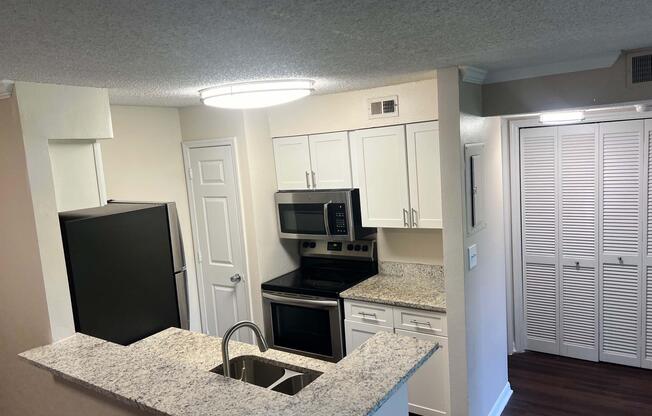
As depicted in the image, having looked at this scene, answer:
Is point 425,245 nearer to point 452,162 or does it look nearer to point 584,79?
point 452,162

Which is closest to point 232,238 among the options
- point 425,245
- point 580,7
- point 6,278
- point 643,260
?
point 425,245

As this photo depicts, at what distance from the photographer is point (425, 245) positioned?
3.58 meters

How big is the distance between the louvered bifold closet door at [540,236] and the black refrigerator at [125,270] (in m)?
2.79

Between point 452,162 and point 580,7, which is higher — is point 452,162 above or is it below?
below

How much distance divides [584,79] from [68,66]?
2.43 meters

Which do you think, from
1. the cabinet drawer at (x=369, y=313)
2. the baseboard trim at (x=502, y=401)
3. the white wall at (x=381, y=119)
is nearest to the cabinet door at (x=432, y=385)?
the cabinet drawer at (x=369, y=313)

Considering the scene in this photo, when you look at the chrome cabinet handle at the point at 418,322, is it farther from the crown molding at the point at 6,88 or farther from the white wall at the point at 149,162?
the crown molding at the point at 6,88

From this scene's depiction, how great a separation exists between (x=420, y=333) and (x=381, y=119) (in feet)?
4.70

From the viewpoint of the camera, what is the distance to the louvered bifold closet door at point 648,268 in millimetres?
3422

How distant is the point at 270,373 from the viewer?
2.20 m

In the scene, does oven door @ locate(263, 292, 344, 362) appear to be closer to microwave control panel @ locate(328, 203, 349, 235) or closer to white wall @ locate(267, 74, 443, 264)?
microwave control panel @ locate(328, 203, 349, 235)

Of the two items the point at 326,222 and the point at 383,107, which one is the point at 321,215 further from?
the point at 383,107

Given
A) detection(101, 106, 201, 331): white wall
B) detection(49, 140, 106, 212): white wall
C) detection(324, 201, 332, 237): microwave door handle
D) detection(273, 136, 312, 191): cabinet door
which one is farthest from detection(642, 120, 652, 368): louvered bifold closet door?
detection(49, 140, 106, 212): white wall

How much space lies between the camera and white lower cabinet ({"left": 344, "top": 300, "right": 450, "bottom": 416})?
296 cm
